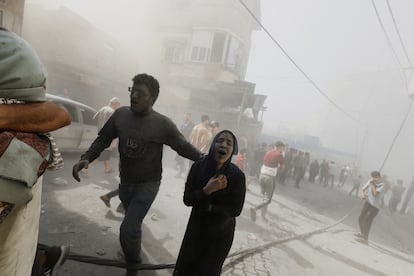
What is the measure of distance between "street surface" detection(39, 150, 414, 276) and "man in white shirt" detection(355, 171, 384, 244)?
0.47 meters

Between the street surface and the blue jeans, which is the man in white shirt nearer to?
the street surface

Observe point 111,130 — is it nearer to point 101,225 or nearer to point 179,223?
point 101,225

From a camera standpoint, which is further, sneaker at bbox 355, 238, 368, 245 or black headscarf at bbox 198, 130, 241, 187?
sneaker at bbox 355, 238, 368, 245

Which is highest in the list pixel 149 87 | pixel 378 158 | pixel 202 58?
pixel 202 58

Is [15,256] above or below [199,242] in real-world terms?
above

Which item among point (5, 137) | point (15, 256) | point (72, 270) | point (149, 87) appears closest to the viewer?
point (5, 137)

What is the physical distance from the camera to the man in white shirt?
23.5 feet

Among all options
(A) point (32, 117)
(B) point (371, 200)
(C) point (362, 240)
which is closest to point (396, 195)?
(C) point (362, 240)

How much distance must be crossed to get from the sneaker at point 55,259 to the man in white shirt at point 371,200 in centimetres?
733

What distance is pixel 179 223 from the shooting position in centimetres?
532

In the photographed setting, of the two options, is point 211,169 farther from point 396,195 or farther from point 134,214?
point 396,195

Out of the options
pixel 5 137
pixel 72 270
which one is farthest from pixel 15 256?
pixel 72 270

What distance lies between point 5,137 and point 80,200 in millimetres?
4822

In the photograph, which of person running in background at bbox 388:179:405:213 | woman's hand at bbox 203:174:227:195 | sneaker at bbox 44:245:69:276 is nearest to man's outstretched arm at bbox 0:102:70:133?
sneaker at bbox 44:245:69:276
